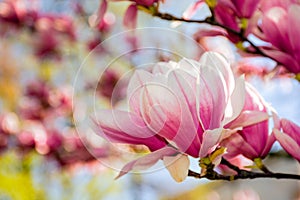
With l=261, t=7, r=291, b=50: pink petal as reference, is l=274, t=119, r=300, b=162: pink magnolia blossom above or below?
below

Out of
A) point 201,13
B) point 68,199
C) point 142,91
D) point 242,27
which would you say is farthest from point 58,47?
point 142,91

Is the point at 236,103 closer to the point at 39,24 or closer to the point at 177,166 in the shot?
the point at 177,166

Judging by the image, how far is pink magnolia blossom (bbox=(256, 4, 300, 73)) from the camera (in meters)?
0.61

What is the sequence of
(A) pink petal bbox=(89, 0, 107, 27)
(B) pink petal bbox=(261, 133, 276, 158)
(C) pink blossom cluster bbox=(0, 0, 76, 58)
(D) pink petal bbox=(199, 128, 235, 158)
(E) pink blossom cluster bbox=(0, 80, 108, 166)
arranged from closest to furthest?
(D) pink petal bbox=(199, 128, 235, 158)
(B) pink petal bbox=(261, 133, 276, 158)
(A) pink petal bbox=(89, 0, 107, 27)
(E) pink blossom cluster bbox=(0, 80, 108, 166)
(C) pink blossom cluster bbox=(0, 0, 76, 58)

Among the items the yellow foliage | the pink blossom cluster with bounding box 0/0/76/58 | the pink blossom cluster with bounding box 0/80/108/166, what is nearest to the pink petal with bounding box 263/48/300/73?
the pink blossom cluster with bounding box 0/80/108/166

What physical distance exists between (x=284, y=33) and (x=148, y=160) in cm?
22

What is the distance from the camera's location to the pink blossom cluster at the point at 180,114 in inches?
19.9

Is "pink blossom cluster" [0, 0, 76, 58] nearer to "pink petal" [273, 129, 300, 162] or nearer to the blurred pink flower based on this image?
the blurred pink flower

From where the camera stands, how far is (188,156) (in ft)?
1.70

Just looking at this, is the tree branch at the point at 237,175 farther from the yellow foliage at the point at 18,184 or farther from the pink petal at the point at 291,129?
the yellow foliage at the point at 18,184

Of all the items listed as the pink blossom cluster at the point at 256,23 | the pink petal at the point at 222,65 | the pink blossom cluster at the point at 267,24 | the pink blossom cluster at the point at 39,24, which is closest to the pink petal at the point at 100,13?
the pink blossom cluster at the point at 256,23

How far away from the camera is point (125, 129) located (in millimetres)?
519

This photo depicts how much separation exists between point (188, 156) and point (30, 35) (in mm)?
1789

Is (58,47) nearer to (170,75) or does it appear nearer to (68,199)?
(68,199)
